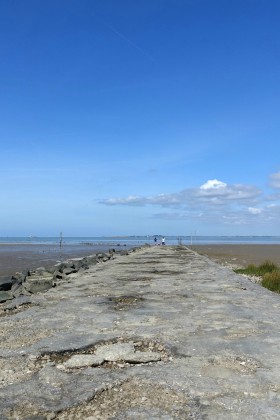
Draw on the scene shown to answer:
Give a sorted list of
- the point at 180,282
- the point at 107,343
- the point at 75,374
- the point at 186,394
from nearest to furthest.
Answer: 1. the point at 186,394
2. the point at 75,374
3. the point at 107,343
4. the point at 180,282

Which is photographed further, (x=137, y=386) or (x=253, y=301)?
(x=253, y=301)

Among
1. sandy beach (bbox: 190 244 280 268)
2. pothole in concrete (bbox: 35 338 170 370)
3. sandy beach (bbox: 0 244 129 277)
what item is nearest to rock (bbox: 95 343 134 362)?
pothole in concrete (bbox: 35 338 170 370)

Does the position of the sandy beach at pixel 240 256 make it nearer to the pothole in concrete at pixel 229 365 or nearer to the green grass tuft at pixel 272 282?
the green grass tuft at pixel 272 282

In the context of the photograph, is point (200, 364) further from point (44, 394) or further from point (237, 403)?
point (44, 394)

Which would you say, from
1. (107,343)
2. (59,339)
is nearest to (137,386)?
(107,343)

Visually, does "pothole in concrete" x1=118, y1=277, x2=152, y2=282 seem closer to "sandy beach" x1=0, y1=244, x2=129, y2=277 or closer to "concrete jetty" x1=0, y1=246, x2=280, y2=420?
"concrete jetty" x1=0, y1=246, x2=280, y2=420

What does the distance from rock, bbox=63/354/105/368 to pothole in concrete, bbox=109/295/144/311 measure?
2.52m

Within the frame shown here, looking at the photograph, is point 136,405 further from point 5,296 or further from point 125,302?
point 5,296

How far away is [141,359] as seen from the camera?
411 centimetres

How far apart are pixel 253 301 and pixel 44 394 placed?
4969mm

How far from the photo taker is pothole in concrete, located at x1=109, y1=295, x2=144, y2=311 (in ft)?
22.8

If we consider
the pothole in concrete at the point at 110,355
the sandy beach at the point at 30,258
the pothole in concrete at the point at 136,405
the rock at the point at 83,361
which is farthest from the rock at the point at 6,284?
the pothole in concrete at the point at 136,405

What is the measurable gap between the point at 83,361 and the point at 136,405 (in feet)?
3.82

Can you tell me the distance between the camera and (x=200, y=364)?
12.9 ft
